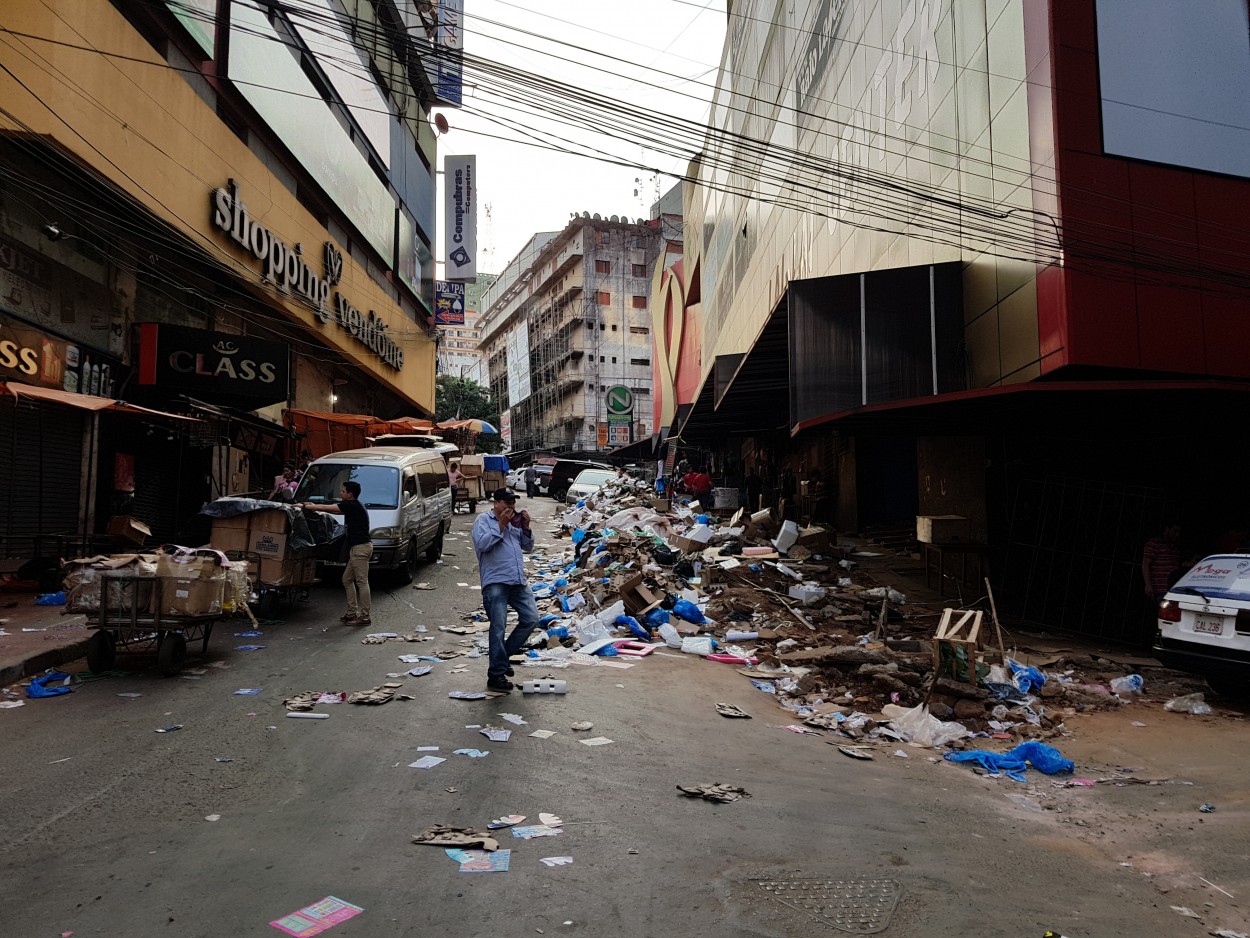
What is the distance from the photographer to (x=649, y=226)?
73812 millimetres

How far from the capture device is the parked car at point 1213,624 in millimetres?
6234

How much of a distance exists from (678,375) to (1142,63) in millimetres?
34356

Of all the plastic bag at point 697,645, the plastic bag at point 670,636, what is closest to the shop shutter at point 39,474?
the plastic bag at point 670,636

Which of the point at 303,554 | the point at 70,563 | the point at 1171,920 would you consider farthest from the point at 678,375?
the point at 1171,920

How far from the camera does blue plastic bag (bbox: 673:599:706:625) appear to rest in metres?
9.87

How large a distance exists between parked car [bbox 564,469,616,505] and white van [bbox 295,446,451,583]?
44.4 feet

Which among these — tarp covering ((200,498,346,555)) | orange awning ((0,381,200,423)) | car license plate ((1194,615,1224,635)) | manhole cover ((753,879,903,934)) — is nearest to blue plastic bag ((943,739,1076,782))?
car license plate ((1194,615,1224,635))

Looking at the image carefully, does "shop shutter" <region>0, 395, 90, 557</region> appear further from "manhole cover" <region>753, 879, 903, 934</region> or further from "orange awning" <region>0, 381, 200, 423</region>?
"manhole cover" <region>753, 879, 903, 934</region>

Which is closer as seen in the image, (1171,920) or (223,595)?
(1171,920)

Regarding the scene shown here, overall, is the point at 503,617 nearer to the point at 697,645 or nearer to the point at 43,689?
the point at 697,645

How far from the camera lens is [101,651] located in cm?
702

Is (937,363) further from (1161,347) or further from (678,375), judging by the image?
(678,375)

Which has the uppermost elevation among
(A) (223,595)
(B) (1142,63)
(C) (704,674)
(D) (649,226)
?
(D) (649,226)

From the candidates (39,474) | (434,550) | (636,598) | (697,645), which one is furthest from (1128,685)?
(39,474)
